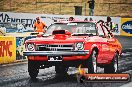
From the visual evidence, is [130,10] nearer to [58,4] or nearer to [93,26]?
[58,4]

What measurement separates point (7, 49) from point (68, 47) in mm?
6580

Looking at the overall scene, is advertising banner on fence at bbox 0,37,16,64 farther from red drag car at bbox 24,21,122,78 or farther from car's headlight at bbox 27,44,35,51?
car's headlight at bbox 27,44,35,51

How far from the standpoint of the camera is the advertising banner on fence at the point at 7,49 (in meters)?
16.1

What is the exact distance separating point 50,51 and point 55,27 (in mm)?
1704

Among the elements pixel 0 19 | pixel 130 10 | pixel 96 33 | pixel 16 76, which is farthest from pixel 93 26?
pixel 130 10

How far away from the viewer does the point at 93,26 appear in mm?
11656

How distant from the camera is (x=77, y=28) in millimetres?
11406

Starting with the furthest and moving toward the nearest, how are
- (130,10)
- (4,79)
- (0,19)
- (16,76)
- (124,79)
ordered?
(130,10) < (0,19) < (16,76) < (4,79) < (124,79)

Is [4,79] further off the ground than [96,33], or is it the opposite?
[96,33]

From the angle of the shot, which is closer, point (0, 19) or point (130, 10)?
point (0, 19)

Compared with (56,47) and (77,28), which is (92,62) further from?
(77,28)

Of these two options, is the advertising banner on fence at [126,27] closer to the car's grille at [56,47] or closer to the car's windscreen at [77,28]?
the car's windscreen at [77,28]

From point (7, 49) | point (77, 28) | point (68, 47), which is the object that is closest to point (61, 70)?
point (77, 28)

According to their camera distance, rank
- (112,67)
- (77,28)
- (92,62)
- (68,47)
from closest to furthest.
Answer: (68,47)
(92,62)
(77,28)
(112,67)
